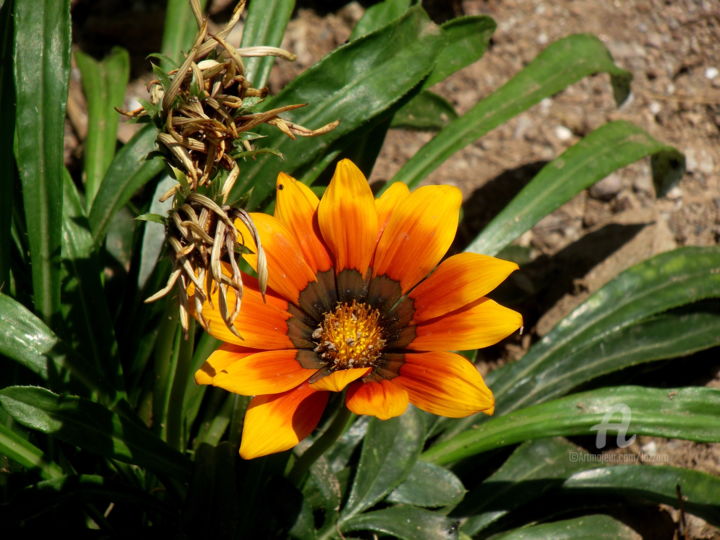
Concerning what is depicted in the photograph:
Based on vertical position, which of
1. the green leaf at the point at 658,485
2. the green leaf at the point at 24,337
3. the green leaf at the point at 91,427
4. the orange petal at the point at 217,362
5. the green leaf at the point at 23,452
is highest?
the green leaf at the point at 658,485

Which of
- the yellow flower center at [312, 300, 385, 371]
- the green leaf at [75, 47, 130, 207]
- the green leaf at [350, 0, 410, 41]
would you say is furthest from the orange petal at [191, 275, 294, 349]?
the green leaf at [75, 47, 130, 207]

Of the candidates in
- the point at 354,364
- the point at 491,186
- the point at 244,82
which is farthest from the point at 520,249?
the point at 244,82

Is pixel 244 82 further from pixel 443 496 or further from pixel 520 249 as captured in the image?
pixel 520 249

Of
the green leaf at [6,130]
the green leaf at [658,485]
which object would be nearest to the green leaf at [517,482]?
the green leaf at [658,485]

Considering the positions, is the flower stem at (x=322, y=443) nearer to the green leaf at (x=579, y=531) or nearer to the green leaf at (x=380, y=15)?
the green leaf at (x=579, y=531)

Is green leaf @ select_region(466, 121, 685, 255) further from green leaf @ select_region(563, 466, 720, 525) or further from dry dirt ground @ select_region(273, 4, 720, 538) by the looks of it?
green leaf @ select_region(563, 466, 720, 525)

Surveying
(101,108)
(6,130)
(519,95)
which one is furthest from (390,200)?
(101,108)
